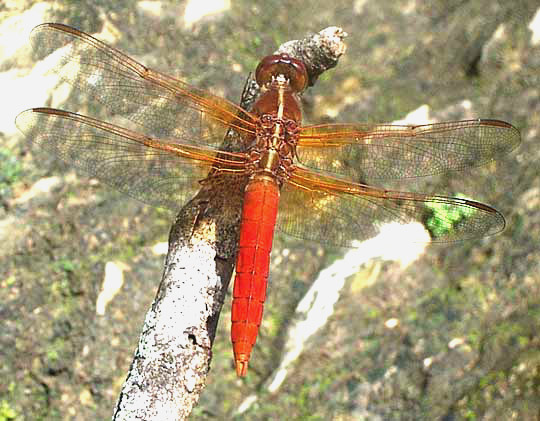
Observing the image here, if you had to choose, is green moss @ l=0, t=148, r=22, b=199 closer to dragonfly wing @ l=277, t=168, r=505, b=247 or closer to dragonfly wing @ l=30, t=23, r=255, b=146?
dragonfly wing @ l=30, t=23, r=255, b=146

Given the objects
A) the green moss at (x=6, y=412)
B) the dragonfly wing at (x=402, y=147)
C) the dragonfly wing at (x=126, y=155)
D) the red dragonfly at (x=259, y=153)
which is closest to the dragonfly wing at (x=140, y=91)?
the red dragonfly at (x=259, y=153)

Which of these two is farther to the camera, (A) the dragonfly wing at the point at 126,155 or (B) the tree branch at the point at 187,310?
(A) the dragonfly wing at the point at 126,155

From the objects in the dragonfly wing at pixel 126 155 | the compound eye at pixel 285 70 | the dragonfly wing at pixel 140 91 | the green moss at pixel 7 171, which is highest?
the green moss at pixel 7 171

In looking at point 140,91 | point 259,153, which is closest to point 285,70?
point 259,153

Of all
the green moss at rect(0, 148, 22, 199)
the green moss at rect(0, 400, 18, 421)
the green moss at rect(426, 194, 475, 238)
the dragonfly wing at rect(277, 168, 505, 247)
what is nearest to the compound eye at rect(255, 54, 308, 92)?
the dragonfly wing at rect(277, 168, 505, 247)

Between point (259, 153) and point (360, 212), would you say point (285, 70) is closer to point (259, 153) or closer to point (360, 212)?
point (259, 153)

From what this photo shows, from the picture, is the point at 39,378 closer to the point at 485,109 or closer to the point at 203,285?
the point at 203,285

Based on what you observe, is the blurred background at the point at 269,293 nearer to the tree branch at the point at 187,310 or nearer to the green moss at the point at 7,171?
the green moss at the point at 7,171
